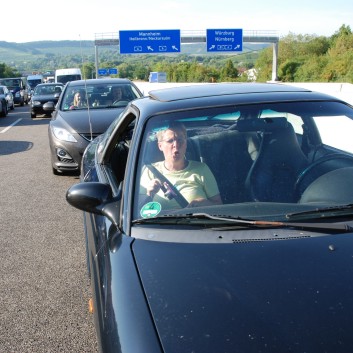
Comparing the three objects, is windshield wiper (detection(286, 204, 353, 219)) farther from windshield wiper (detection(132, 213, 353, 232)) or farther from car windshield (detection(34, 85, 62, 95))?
car windshield (detection(34, 85, 62, 95))

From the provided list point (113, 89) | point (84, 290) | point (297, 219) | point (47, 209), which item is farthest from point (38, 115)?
point (297, 219)

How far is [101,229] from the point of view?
2.72 m

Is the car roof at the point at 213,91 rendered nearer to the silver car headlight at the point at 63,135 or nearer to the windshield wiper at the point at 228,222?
the windshield wiper at the point at 228,222

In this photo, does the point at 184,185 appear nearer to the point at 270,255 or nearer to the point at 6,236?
the point at 270,255

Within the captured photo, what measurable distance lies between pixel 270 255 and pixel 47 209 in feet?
15.1

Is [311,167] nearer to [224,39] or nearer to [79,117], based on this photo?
[79,117]

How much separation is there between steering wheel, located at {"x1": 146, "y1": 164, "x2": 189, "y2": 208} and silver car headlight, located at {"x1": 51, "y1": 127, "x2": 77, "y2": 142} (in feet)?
15.6

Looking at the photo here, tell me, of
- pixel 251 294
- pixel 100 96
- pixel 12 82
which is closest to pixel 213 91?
pixel 251 294

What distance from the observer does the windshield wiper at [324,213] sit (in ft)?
7.81

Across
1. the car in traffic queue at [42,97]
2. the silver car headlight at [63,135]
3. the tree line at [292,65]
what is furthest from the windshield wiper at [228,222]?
the tree line at [292,65]

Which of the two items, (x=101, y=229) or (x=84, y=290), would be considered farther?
(x=84, y=290)

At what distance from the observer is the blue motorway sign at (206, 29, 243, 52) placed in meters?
37.5

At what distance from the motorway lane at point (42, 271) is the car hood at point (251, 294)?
1.33 m

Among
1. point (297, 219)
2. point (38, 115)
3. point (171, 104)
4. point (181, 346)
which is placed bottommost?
point (38, 115)
